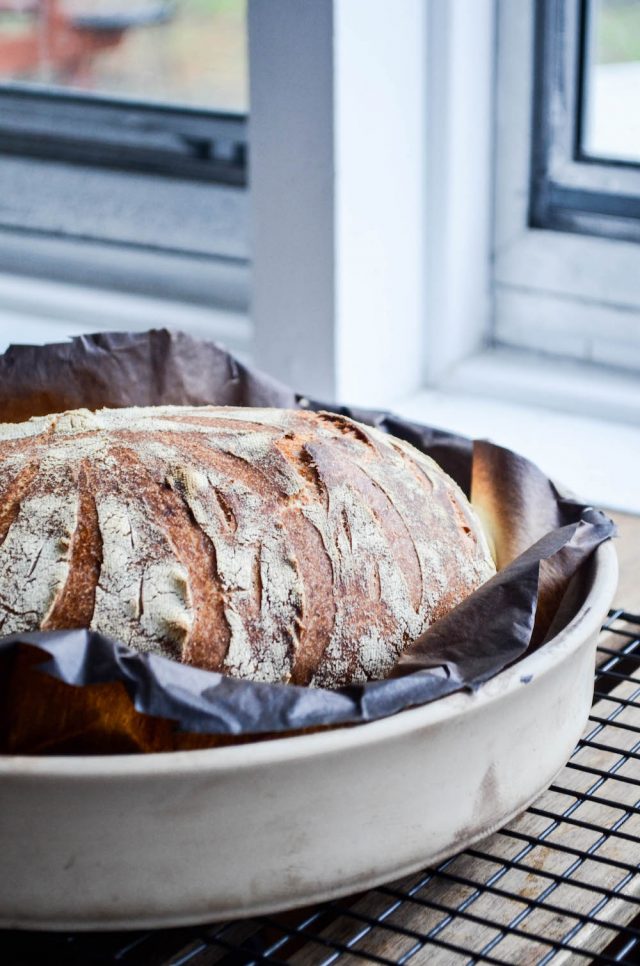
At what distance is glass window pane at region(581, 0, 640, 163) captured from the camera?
53.7 inches

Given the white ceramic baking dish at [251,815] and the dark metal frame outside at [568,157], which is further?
the dark metal frame outside at [568,157]

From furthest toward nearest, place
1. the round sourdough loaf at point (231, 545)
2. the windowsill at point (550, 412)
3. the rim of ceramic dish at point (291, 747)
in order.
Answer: the windowsill at point (550, 412) → the round sourdough loaf at point (231, 545) → the rim of ceramic dish at point (291, 747)

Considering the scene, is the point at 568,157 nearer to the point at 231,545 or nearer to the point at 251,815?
the point at 231,545

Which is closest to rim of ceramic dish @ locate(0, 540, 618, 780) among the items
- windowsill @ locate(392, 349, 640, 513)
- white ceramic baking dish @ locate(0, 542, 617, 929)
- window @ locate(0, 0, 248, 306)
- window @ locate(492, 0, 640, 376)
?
white ceramic baking dish @ locate(0, 542, 617, 929)

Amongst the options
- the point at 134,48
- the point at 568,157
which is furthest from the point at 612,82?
the point at 134,48

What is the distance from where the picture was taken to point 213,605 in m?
0.70

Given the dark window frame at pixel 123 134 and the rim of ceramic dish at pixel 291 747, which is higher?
the dark window frame at pixel 123 134

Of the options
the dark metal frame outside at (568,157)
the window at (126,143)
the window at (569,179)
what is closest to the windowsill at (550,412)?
the window at (569,179)

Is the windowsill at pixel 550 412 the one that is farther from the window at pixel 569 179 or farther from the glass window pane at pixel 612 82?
the glass window pane at pixel 612 82

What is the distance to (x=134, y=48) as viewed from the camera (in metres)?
1.68

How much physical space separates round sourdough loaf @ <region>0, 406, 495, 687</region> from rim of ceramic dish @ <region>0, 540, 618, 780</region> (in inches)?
3.7

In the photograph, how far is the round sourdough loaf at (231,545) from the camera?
0.70 metres

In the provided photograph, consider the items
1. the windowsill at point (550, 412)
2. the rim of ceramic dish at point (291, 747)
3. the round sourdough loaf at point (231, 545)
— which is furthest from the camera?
the windowsill at point (550, 412)

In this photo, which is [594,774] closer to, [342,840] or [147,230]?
[342,840]
